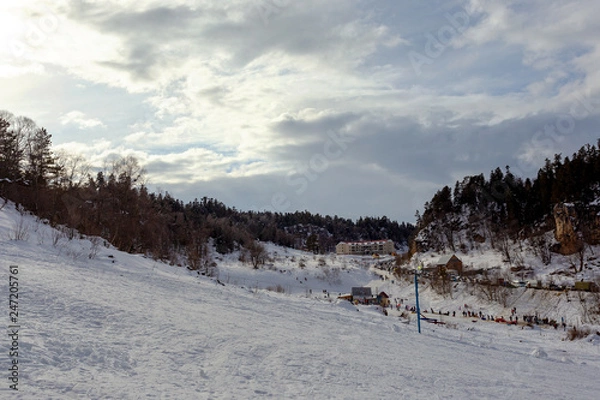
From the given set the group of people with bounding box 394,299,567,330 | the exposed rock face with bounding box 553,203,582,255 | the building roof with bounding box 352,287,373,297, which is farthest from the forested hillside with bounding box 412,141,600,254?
the building roof with bounding box 352,287,373,297

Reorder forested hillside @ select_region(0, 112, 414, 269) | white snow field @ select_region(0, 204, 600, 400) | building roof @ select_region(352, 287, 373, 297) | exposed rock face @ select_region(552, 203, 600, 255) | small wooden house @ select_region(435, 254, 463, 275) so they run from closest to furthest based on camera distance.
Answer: white snow field @ select_region(0, 204, 600, 400), forested hillside @ select_region(0, 112, 414, 269), building roof @ select_region(352, 287, 373, 297), exposed rock face @ select_region(552, 203, 600, 255), small wooden house @ select_region(435, 254, 463, 275)

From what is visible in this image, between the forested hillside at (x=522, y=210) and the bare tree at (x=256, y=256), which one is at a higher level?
the forested hillside at (x=522, y=210)

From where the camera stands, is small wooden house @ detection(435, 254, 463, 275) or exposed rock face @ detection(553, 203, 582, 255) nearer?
exposed rock face @ detection(553, 203, 582, 255)

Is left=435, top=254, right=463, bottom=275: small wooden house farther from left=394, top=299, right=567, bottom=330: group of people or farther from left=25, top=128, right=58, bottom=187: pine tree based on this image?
left=25, top=128, right=58, bottom=187: pine tree

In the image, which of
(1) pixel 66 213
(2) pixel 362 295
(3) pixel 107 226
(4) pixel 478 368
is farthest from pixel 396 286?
(4) pixel 478 368

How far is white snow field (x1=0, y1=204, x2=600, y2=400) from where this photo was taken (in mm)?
5359

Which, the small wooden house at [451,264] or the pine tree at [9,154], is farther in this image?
the small wooden house at [451,264]

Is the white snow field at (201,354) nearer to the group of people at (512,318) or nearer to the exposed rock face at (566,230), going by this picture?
A: the group of people at (512,318)

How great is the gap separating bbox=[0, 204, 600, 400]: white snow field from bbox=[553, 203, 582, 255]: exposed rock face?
45227 millimetres

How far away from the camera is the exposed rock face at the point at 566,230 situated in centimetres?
5250

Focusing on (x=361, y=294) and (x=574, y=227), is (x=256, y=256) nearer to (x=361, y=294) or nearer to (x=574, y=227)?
(x=361, y=294)

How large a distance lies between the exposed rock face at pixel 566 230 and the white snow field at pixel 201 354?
45.2 meters

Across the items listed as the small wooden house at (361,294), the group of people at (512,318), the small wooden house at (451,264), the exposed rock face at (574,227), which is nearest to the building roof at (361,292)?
the small wooden house at (361,294)

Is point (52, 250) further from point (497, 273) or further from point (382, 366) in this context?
point (497, 273)
